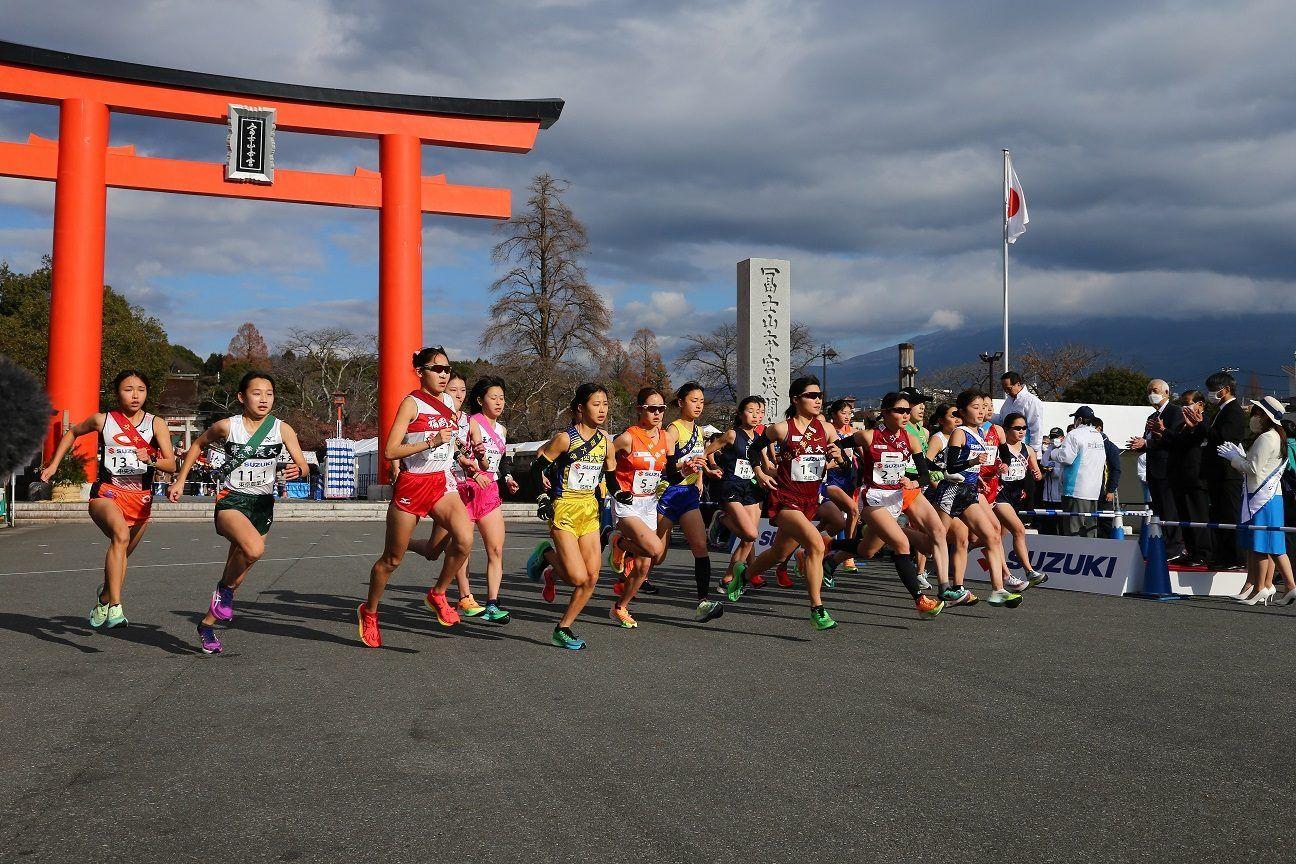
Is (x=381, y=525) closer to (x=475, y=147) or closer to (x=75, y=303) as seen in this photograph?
(x=75, y=303)

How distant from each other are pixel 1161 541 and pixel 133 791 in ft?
32.5

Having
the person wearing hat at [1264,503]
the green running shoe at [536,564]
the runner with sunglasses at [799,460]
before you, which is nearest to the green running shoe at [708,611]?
the runner with sunglasses at [799,460]

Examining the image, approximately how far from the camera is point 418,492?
741cm

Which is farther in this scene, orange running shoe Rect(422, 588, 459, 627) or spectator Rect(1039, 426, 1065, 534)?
spectator Rect(1039, 426, 1065, 534)

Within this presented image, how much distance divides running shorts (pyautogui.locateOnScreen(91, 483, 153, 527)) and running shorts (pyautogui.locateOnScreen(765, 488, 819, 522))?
4.73 metres

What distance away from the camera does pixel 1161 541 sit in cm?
1089

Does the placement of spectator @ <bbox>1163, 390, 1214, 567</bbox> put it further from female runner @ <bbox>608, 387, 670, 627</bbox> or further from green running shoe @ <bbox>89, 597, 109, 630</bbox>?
green running shoe @ <bbox>89, 597, 109, 630</bbox>

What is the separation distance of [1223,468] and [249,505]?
999 centimetres

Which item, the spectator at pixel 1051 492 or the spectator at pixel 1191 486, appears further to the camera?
the spectator at pixel 1051 492

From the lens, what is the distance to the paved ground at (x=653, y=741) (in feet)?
11.7

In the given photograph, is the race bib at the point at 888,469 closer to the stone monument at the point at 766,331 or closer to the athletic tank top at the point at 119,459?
the athletic tank top at the point at 119,459

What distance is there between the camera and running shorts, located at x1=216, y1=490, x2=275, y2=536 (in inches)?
285

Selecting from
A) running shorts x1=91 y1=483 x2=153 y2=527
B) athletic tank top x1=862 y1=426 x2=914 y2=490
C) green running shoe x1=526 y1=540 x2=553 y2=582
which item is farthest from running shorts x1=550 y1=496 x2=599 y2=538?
running shorts x1=91 y1=483 x2=153 y2=527

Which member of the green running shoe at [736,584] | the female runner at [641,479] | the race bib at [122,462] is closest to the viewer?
the race bib at [122,462]
